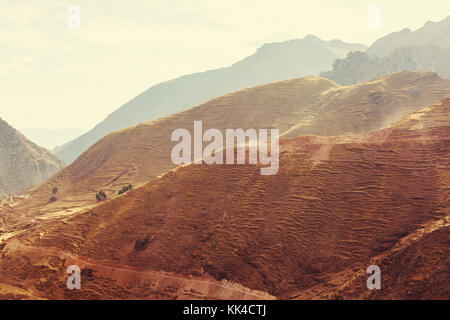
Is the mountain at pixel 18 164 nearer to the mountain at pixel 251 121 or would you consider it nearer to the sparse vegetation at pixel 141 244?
the mountain at pixel 251 121

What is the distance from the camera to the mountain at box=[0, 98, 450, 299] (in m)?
15.7

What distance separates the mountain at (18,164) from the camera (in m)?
92.8

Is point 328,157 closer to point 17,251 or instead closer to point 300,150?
point 300,150

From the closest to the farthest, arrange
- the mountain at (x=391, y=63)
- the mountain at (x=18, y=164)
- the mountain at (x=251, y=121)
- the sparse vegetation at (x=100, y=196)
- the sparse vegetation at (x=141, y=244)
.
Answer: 1. the sparse vegetation at (x=141, y=244)
2. the sparse vegetation at (x=100, y=196)
3. the mountain at (x=251, y=121)
4. the mountain at (x=18, y=164)
5. the mountain at (x=391, y=63)

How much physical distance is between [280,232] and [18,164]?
10114 centimetres

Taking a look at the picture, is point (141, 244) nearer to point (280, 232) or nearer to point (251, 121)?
point (280, 232)

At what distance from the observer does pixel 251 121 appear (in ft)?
209

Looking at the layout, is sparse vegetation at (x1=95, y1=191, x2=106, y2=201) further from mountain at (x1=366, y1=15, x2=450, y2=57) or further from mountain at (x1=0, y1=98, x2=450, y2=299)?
mountain at (x1=366, y1=15, x2=450, y2=57)

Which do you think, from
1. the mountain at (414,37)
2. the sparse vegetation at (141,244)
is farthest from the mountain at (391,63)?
the sparse vegetation at (141,244)

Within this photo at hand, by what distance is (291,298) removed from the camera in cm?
1541

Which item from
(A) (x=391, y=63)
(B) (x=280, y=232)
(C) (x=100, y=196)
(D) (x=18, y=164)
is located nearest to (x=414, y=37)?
(A) (x=391, y=63)

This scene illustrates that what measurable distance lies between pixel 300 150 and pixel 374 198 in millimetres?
Result: 7554

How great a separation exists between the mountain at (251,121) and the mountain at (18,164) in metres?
40.2
